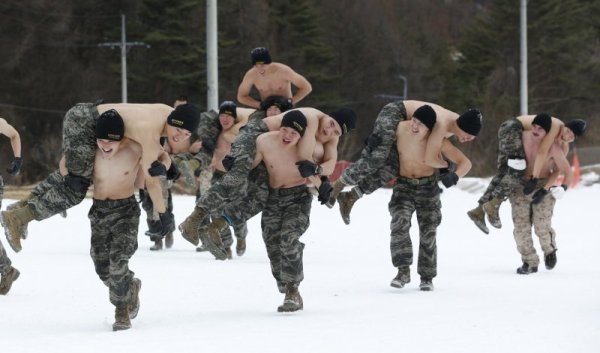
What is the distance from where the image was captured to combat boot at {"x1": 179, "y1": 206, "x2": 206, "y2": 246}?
8.77 meters

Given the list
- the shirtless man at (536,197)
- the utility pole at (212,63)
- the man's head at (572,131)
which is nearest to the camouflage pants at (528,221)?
the shirtless man at (536,197)

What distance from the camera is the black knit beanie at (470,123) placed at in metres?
10.1

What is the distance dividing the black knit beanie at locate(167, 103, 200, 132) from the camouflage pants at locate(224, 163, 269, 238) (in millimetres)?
1166

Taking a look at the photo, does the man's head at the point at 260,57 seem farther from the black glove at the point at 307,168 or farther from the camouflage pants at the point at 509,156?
the black glove at the point at 307,168

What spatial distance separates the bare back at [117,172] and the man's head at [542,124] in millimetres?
5304

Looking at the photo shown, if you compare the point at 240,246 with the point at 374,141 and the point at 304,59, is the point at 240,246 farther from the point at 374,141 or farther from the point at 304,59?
the point at 304,59

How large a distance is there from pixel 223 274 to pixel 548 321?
4.19 m

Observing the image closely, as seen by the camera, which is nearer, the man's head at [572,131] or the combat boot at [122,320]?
the combat boot at [122,320]

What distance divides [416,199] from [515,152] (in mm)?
2068

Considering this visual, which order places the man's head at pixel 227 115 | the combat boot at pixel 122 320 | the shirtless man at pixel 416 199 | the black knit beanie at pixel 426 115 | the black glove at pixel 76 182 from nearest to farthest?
1. the combat boot at pixel 122 320
2. the black glove at pixel 76 182
3. the black knit beanie at pixel 426 115
4. the shirtless man at pixel 416 199
5. the man's head at pixel 227 115

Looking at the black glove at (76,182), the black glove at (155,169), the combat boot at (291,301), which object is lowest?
the combat boot at (291,301)

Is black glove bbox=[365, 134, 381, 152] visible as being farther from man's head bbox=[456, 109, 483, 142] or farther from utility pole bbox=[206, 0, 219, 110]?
utility pole bbox=[206, 0, 219, 110]

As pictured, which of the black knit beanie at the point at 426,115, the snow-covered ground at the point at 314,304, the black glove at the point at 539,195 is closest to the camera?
the snow-covered ground at the point at 314,304

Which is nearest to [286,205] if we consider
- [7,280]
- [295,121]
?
[295,121]
